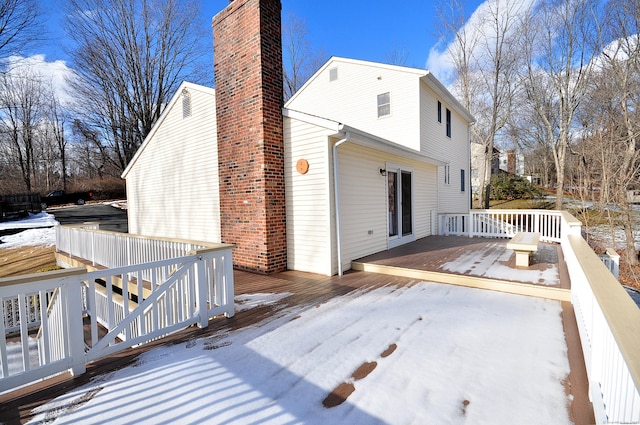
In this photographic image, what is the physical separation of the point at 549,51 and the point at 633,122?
9.40 metres

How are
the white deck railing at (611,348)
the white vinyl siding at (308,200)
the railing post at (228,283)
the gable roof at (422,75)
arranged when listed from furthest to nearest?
the gable roof at (422,75)
the white vinyl siding at (308,200)
the railing post at (228,283)
the white deck railing at (611,348)

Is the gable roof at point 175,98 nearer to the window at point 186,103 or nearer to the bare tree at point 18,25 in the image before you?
the window at point 186,103

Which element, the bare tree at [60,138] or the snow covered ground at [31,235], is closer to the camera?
the snow covered ground at [31,235]

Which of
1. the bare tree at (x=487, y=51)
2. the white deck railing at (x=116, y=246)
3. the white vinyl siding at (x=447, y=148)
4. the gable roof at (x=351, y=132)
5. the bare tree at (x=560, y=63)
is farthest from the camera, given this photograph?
the bare tree at (x=487, y=51)

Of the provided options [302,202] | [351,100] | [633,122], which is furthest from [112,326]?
[633,122]

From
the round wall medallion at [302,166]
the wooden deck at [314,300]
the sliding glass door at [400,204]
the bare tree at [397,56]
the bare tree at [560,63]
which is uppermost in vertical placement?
the bare tree at [397,56]

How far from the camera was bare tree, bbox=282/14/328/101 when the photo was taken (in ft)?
75.0

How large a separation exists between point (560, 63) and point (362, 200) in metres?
18.1

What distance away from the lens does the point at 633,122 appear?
1010cm

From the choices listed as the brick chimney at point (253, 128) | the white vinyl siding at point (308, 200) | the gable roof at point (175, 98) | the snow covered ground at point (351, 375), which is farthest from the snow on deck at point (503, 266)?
the gable roof at point (175, 98)

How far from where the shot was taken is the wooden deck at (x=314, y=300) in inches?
88.4

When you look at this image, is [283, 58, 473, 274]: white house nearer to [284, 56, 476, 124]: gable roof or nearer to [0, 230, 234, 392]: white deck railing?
[284, 56, 476, 124]: gable roof

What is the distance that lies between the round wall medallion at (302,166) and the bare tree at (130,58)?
16.8 metres

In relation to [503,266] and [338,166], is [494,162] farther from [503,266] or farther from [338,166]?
[338,166]
